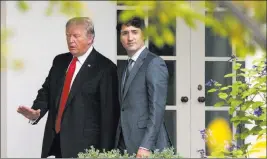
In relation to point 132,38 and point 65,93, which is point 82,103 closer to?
point 65,93

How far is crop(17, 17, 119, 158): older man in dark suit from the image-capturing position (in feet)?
16.6

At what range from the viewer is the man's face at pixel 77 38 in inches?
202

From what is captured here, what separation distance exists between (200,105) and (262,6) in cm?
505

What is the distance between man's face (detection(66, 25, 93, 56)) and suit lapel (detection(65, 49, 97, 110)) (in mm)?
88

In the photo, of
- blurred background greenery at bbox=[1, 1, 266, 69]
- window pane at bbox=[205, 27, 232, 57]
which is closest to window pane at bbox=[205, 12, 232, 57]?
window pane at bbox=[205, 27, 232, 57]

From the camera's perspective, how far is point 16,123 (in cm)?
641

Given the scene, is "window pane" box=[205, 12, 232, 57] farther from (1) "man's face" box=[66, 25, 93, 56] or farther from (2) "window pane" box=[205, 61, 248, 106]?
(1) "man's face" box=[66, 25, 93, 56]

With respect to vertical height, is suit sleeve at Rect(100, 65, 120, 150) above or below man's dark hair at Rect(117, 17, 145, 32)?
below

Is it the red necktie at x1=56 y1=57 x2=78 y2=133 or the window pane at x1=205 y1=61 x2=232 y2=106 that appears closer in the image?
the red necktie at x1=56 y1=57 x2=78 y2=133

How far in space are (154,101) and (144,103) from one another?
0.12 meters

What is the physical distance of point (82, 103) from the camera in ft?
16.7

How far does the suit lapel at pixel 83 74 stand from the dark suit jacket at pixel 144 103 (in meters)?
0.31

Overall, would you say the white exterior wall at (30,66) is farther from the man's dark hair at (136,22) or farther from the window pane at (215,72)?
the man's dark hair at (136,22)

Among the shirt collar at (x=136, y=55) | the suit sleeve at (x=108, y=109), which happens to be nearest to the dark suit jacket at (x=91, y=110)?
the suit sleeve at (x=108, y=109)
